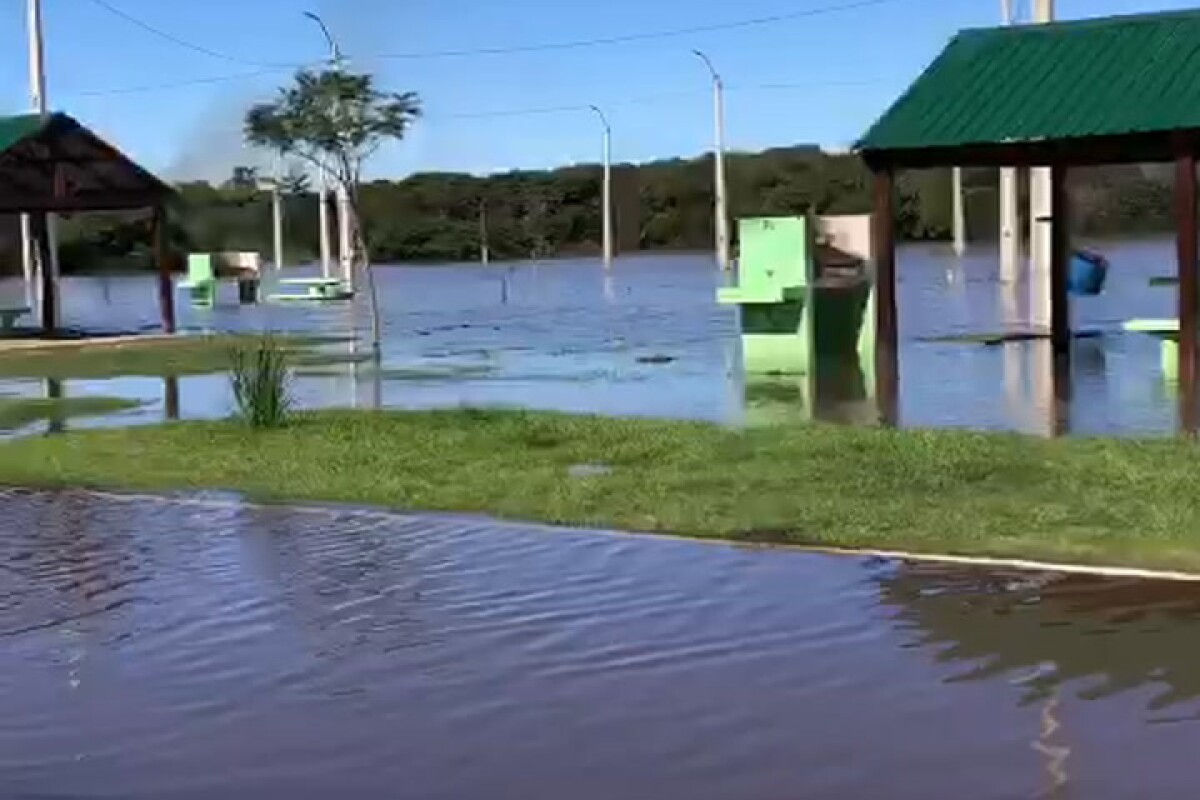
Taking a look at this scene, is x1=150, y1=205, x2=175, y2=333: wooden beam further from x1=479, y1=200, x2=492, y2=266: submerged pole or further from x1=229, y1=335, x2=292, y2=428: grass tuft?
x1=479, y1=200, x2=492, y2=266: submerged pole

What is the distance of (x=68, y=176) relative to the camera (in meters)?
36.8

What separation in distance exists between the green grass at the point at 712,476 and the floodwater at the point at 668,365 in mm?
2477

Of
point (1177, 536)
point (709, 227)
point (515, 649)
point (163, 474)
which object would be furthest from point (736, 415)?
point (709, 227)

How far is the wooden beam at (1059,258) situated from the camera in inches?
1031

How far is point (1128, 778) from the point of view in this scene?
247 inches

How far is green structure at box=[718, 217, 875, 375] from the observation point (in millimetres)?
25672

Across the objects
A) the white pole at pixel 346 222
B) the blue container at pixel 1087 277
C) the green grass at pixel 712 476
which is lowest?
the green grass at pixel 712 476

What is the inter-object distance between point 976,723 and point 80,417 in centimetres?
1497

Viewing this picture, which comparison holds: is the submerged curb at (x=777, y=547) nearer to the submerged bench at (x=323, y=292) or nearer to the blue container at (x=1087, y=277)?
the blue container at (x=1087, y=277)

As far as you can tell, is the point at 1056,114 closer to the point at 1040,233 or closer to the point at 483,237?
the point at 1040,233

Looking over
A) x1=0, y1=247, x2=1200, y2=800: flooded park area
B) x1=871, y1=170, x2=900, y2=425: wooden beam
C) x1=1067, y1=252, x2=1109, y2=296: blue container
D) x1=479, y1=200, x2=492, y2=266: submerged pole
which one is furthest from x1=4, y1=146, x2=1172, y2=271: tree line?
x1=0, y1=247, x2=1200, y2=800: flooded park area

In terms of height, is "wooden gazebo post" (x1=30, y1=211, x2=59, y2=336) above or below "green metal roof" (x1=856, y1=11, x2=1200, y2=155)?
below

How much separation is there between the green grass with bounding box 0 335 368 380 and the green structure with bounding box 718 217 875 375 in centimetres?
651

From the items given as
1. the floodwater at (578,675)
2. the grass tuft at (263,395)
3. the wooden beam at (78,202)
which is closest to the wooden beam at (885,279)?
the grass tuft at (263,395)
